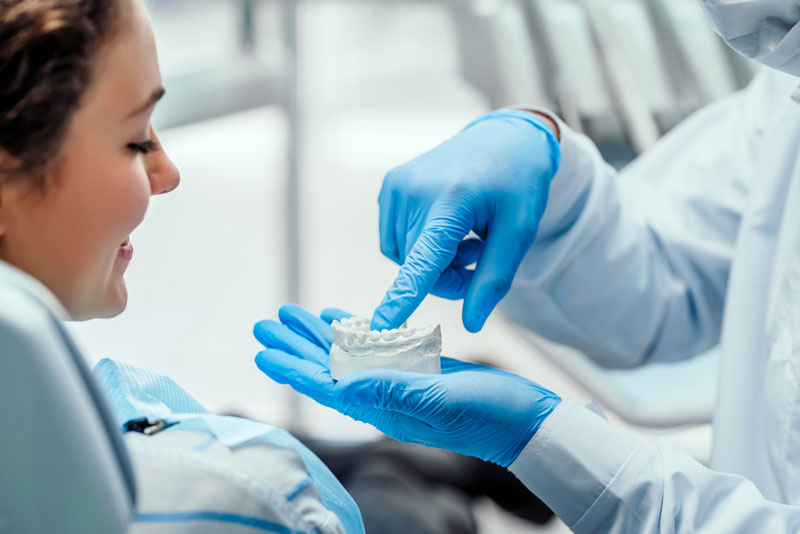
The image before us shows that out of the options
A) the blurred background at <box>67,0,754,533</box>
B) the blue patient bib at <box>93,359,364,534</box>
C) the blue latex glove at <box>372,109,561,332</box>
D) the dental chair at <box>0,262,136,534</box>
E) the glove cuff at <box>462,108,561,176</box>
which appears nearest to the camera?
the dental chair at <box>0,262,136,534</box>

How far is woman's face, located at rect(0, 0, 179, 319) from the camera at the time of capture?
1.91 ft

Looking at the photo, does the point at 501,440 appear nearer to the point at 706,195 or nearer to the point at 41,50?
the point at 41,50

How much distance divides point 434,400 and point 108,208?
1.12 feet

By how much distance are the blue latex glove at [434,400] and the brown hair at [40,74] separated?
0.34 m

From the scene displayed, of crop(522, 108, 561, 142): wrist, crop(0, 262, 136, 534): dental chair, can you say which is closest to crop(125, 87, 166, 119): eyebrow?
crop(0, 262, 136, 534): dental chair

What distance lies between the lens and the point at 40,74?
1.81 feet

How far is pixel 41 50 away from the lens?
552 millimetres

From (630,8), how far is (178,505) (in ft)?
7.72

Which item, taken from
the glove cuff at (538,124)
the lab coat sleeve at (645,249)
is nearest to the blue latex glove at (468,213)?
the glove cuff at (538,124)

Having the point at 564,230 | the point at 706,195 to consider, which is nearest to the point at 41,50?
the point at 564,230

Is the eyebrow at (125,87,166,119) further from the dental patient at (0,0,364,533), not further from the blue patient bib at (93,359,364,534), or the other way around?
the blue patient bib at (93,359,364,534)

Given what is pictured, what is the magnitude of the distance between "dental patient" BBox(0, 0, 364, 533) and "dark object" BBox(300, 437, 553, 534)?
858 millimetres

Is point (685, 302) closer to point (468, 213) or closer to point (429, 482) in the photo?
point (468, 213)

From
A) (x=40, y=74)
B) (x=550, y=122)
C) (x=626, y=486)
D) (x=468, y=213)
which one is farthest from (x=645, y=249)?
(x=40, y=74)
